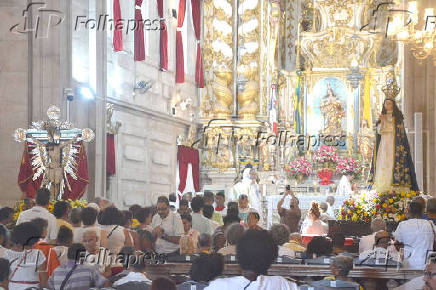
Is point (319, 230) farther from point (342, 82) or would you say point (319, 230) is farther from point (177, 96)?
point (342, 82)

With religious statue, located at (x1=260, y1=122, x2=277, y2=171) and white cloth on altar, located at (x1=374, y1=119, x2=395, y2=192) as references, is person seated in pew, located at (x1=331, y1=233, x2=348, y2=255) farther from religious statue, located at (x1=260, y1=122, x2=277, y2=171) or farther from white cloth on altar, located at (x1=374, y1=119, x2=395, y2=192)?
religious statue, located at (x1=260, y1=122, x2=277, y2=171)

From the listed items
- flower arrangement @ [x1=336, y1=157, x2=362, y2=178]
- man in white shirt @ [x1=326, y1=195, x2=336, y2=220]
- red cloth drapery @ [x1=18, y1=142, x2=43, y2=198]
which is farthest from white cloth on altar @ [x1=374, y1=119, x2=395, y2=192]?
flower arrangement @ [x1=336, y1=157, x2=362, y2=178]

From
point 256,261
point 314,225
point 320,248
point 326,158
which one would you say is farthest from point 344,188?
point 256,261

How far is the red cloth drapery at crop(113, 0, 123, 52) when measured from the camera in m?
20.1

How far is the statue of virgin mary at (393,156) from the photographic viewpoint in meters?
14.9

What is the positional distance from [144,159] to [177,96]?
127 inches

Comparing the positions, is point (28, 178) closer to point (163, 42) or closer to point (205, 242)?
point (205, 242)

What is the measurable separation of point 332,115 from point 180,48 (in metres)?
6.97

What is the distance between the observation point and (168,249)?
10.8m

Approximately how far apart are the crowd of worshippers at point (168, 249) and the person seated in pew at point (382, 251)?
10mm

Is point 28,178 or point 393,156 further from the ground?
point 393,156

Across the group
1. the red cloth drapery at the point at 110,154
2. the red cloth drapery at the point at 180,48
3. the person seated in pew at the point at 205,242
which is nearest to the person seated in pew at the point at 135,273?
the person seated in pew at the point at 205,242

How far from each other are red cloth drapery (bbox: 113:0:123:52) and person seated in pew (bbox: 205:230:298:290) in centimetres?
1516

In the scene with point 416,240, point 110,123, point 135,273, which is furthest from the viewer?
point 110,123
